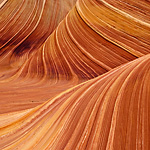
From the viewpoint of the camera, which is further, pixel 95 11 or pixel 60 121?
pixel 95 11

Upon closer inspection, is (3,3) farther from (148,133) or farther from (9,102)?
(148,133)

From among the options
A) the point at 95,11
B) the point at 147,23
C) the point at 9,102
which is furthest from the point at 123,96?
the point at 95,11

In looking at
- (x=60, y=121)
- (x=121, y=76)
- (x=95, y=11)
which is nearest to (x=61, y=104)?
(x=60, y=121)

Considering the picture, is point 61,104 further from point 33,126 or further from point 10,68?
point 10,68

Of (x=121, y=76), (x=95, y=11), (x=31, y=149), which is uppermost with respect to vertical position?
(x=95, y=11)

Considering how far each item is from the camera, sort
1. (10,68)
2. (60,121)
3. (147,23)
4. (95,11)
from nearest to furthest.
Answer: (60,121), (147,23), (95,11), (10,68)

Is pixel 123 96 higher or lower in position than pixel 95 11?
lower

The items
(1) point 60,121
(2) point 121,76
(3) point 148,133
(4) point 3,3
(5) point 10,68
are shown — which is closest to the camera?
(3) point 148,133
